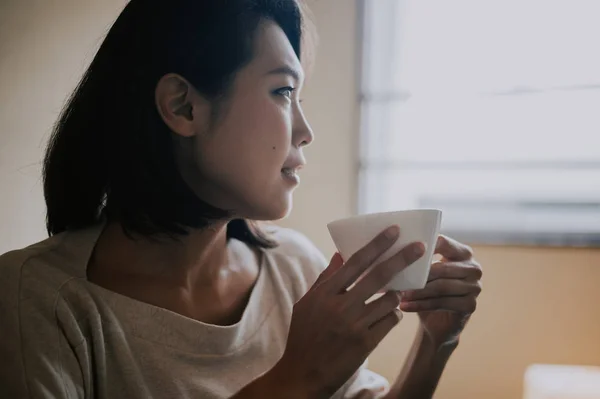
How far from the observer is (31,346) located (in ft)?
2.25

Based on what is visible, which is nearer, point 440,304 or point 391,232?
point 391,232

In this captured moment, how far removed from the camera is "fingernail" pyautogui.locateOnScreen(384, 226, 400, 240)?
2.05 ft

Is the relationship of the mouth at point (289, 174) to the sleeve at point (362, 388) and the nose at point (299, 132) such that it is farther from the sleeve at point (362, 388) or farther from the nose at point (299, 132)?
the sleeve at point (362, 388)

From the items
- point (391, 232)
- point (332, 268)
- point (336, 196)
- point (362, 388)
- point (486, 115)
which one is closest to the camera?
point (391, 232)

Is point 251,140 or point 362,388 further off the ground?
point 251,140

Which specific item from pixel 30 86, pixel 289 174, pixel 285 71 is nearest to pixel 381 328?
pixel 289 174

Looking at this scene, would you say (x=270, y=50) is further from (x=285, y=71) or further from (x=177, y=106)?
(x=177, y=106)

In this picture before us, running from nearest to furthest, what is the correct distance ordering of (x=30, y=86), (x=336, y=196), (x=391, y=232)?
(x=391, y=232)
(x=30, y=86)
(x=336, y=196)

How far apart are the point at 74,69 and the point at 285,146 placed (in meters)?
0.63

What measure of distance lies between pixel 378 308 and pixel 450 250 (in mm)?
221

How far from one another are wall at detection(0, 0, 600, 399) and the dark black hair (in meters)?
0.24

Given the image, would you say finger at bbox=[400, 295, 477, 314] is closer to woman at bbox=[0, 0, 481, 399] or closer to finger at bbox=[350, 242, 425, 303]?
woman at bbox=[0, 0, 481, 399]

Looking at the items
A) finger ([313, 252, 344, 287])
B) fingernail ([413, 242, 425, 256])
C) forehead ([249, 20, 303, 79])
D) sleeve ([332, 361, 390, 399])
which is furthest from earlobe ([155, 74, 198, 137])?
sleeve ([332, 361, 390, 399])

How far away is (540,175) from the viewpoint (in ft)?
4.93
